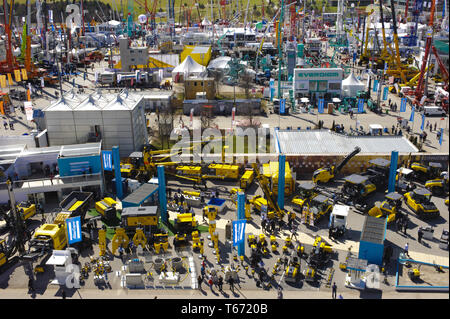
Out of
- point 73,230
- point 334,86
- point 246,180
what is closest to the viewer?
point 73,230

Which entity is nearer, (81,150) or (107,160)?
(107,160)

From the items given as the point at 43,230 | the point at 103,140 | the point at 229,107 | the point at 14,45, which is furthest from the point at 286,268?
the point at 14,45

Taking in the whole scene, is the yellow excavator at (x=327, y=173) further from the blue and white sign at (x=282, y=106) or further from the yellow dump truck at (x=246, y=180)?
the blue and white sign at (x=282, y=106)

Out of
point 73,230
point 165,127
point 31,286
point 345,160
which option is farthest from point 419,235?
point 165,127

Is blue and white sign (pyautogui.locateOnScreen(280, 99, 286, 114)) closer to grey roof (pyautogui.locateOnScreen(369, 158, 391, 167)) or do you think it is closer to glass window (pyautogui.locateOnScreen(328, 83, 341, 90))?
glass window (pyautogui.locateOnScreen(328, 83, 341, 90))

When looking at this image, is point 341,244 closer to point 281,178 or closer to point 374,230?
point 374,230

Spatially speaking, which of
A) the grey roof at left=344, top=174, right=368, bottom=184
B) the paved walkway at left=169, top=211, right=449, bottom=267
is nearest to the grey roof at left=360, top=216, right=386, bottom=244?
the paved walkway at left=169, top=211, right=449, bottom=267
